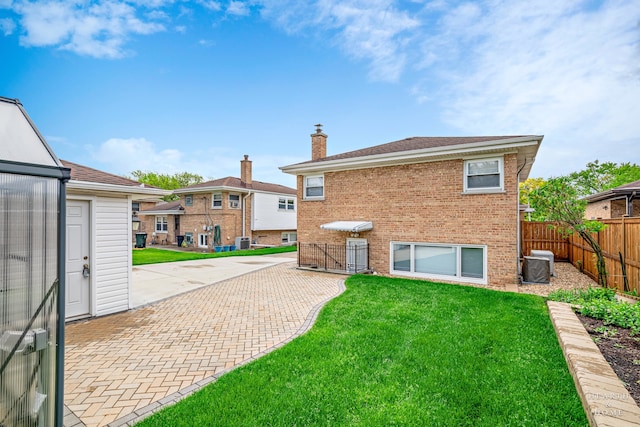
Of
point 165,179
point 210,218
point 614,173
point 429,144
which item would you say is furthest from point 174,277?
point 165,179

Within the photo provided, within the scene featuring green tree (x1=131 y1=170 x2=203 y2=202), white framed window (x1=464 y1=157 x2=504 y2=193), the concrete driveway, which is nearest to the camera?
the concrete driveway

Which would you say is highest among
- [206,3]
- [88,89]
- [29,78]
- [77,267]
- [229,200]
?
[206,3]

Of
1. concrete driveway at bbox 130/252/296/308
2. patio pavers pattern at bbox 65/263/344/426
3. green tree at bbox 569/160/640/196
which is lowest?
concrete driveway at bbox 130/252/296/308

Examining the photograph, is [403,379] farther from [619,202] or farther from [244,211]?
[244,211]

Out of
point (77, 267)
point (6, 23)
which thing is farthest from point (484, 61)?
point (6, 23)

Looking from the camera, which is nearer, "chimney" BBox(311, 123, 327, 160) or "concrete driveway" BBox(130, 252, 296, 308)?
"concrete driveway" BBox(130, 252, 296, 308)

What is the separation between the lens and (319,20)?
14.6 m

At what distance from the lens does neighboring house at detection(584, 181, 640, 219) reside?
569 inches

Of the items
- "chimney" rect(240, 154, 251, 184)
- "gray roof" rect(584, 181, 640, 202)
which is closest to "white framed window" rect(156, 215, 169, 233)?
"chimney" rect(240, 154, 251, 184)

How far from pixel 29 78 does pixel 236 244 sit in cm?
1571

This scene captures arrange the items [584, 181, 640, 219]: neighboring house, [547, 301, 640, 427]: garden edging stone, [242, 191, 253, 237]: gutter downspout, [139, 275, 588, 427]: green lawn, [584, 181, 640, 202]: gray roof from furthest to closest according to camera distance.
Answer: [242, 191, 253, 237]: gutter downspout
[584, 181, 640, 219]: neighboring house
[584, 181, 640, 202]: gray roof
[139, 275, 588, 427]: green lawn
[547, 301, 640, 427]: garden edging stone

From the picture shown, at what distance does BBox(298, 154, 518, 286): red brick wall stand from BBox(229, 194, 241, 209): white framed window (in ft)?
40.7

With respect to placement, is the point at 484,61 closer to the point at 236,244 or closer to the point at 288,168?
the point at 288,168

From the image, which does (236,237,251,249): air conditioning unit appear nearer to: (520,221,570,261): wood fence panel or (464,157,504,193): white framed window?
(464,157,504,193): white framed window
